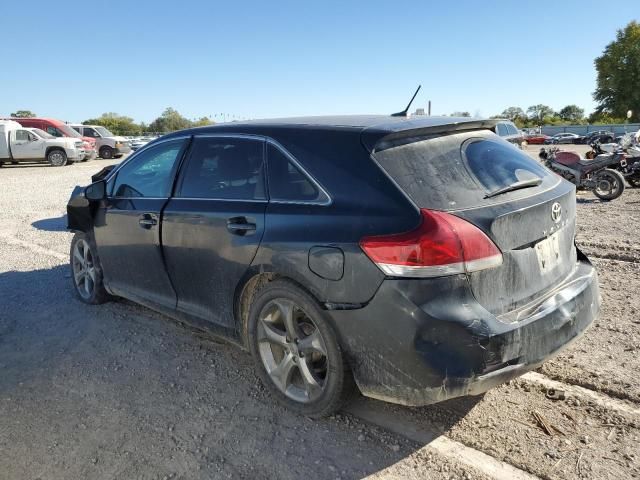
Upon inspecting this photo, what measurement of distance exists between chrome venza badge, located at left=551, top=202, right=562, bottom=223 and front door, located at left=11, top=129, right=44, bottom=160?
82.7 ft

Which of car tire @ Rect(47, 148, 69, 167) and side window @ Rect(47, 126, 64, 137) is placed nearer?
car tire @ Rect(47, 148, 69, 167)

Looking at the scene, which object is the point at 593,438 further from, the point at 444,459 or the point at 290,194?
the point at 290,194

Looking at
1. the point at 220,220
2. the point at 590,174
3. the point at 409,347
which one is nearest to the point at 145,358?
the point at 220,220

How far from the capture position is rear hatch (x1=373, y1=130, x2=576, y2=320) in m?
2.49

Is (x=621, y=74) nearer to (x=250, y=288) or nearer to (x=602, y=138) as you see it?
(x=602, y=138)

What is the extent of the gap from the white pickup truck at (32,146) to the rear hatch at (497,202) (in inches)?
966

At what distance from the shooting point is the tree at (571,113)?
11025cm

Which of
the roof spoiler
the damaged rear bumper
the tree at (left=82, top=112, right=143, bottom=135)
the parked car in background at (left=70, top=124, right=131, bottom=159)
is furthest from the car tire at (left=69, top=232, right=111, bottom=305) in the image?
the tree at (left=82, top=112, right=143, bottom=135)

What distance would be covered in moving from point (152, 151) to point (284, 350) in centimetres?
206

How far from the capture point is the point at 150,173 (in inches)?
160

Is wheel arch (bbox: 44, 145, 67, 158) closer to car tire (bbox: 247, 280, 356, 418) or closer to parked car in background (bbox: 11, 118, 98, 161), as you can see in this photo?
parked car in background (bbox: 11, 118, 98, 161)

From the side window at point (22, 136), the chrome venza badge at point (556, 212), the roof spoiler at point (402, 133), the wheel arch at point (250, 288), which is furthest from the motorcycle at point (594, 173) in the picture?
the side window at point (22, 136)

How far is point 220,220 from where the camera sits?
10.6ft

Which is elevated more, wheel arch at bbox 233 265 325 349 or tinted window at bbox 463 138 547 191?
tinted window at bbox 463 138 547 191
